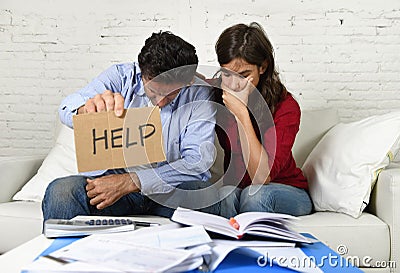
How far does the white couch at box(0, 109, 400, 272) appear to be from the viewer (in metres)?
2.10

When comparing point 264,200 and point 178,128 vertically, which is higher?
point 178,128

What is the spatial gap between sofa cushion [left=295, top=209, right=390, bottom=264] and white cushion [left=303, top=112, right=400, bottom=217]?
107mm

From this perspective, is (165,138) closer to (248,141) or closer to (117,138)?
(248,141)

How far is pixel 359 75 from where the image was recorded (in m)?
3.14

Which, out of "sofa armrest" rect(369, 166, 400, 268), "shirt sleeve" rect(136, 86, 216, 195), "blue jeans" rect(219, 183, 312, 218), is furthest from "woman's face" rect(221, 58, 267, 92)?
"sofa armrest" rect(369, 166, 400, 268)

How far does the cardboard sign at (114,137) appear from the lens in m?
1.69

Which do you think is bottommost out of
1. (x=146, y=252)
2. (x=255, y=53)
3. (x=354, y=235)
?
(x=354, y=235)

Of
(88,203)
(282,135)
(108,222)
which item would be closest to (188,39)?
(282,135)

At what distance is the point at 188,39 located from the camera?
321 centimetres

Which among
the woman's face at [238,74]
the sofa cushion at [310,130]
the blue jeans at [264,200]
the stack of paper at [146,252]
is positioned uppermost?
the woman's face at [238,74]

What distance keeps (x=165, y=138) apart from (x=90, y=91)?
0.33 metres

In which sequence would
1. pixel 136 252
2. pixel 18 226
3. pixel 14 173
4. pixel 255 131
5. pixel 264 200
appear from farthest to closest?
pixel 14 173
pixel 255 131
pixel 18 226
pixel 264 200
pixel 136 252
